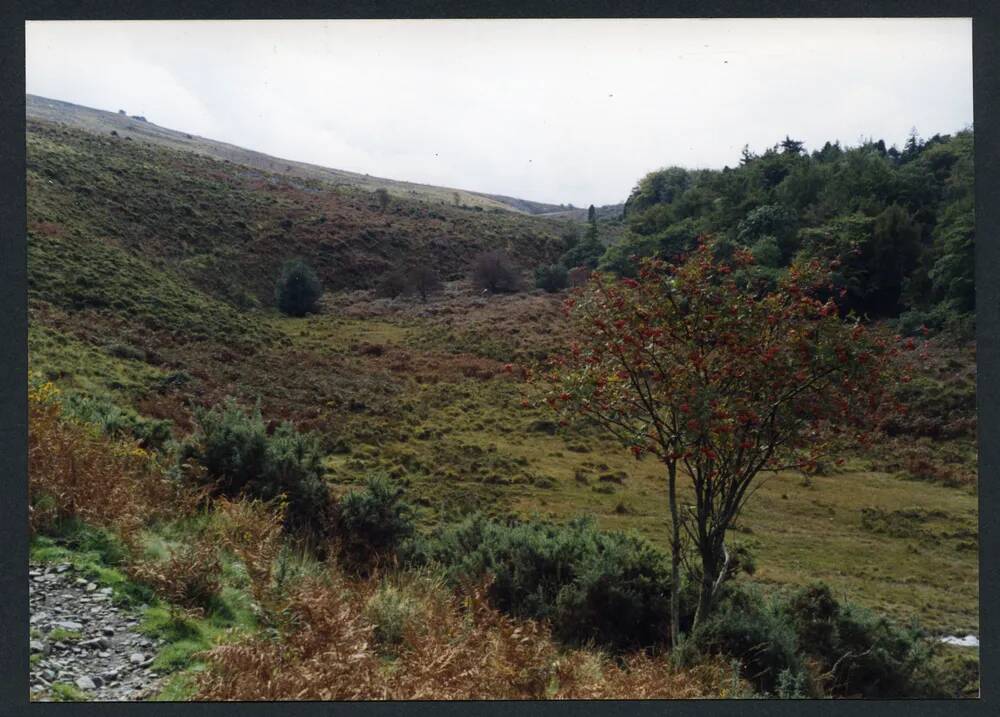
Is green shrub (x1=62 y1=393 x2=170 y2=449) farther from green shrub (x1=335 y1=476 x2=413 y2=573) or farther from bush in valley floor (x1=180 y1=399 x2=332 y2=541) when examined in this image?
green shrub (x1=335 y1=476 x2=413 y2=573)

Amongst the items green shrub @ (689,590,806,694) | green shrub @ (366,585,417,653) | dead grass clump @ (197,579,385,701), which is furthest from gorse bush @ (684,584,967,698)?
dead grass clump @ (197,579,385,701)

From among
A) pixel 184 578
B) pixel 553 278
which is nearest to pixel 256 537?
pixel 184 578

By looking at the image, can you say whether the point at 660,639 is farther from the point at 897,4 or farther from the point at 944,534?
the point at 897,4

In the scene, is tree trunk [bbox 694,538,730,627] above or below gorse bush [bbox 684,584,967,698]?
above

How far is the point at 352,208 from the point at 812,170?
21.6 ft

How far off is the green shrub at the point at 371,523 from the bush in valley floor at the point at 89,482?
1272 mm

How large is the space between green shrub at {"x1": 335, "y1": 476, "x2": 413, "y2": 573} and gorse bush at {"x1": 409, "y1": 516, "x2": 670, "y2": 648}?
1.25 feet

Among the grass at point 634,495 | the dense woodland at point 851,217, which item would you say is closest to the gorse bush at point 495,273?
the grass at point 634,495

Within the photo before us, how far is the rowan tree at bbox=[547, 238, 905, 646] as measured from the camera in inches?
182

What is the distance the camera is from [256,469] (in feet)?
20.4

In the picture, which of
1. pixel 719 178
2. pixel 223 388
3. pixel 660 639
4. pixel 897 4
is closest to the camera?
pixel 897 4

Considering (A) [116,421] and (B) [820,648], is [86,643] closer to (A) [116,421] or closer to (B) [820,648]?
(A) [116,421]

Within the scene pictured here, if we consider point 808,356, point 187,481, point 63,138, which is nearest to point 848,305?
point 808,356

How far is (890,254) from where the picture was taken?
21.0ft
